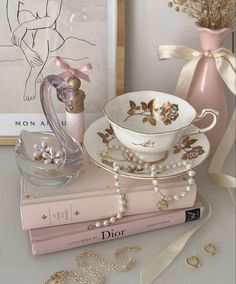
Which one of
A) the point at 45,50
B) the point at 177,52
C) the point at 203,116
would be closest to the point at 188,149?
the point at 203,116

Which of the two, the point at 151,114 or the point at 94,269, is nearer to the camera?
the point at 94,269

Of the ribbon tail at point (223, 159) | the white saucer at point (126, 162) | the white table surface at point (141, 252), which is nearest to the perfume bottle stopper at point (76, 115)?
the white saucer at point (126, 162)

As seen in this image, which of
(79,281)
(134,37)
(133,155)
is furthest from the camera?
(134,37)

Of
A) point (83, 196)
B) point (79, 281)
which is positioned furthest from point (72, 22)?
point (79, 281)

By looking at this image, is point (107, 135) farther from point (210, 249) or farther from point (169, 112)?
point (210, 249)

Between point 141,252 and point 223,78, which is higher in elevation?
point 223,78

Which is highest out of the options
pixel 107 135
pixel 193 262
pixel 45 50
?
pixel 45 50

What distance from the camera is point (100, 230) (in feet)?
2.17

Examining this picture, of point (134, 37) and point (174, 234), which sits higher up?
point (134, 37)

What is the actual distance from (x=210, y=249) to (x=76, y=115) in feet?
0.95

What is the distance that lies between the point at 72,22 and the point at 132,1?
4.2 inches

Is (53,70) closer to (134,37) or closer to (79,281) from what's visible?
(134,37)

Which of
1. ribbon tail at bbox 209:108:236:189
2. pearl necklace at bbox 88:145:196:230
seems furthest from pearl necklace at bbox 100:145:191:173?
ribbon tail at bbox 209:108:236:189

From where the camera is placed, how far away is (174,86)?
887 mm
